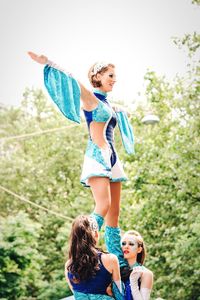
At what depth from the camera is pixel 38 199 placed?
39.0 feet

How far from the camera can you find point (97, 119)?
7.74ft

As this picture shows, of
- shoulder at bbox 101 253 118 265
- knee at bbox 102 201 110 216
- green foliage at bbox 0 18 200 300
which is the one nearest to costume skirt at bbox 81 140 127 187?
knee at bbox 102 201 110 216

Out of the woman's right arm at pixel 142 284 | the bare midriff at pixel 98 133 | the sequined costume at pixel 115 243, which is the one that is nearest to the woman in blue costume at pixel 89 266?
the woman's right arm at pixel 142 284

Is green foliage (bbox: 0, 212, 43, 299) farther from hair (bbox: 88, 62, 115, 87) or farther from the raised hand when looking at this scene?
the raised hand

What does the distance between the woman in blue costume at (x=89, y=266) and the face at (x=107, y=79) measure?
0.73 metres

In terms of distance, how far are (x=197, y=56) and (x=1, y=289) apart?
543 cm

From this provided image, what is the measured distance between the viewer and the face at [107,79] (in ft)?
8.01

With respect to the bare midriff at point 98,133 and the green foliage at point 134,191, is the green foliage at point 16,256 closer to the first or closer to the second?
the green foliage at point 134,191

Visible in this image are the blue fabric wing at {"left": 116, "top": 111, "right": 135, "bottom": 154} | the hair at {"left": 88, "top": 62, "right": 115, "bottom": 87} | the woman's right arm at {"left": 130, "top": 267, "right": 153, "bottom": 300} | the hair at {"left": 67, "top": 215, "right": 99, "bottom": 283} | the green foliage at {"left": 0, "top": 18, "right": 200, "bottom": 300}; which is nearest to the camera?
the hair at {"left": 67, "top": 215, "right": 99, "bottom": 283}

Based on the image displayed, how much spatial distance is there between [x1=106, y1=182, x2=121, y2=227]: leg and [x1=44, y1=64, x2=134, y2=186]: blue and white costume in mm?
55

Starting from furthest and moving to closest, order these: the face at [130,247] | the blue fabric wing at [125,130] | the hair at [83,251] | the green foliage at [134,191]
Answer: the green foliage at [134,191]
the blue fabric wing at [125,130]
the face at [130,247]
the hair at [83,251]

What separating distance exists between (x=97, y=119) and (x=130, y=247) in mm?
661

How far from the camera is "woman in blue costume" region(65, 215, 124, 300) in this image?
80.3 inches

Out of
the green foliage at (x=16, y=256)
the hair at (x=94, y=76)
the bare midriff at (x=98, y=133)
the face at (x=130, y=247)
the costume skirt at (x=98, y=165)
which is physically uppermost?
the hair at (x=94, y=76)
